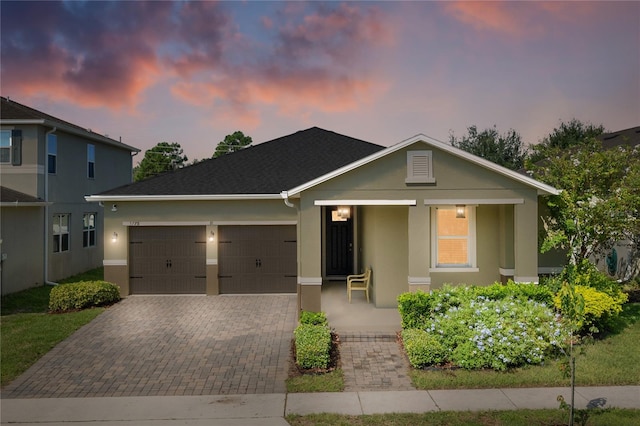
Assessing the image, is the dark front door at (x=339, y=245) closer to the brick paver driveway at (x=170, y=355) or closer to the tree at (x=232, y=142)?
the brick paver driveway at (x=170, y=355)

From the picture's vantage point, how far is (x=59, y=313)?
12031 mm

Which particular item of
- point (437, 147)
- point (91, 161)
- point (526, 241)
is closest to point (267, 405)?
point (437, 147)

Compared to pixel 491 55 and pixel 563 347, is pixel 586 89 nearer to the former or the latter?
pixel 491 55

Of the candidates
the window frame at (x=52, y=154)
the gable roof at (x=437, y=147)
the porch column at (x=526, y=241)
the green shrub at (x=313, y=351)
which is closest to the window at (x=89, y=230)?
the window frame at (x=52, y=154)

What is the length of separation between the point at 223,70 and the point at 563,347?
1648 centimetres

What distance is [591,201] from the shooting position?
11.2 m

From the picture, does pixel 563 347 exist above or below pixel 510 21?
below

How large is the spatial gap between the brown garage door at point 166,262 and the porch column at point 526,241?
9.34m

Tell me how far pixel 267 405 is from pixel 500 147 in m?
41.5

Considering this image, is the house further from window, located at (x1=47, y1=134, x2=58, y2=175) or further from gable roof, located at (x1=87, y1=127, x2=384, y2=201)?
window, located at (x1=47, y1=134, x2=58, y2=175)

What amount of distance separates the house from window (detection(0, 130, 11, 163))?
529 centimetres

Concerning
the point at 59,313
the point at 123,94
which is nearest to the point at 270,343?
the point at 59,313

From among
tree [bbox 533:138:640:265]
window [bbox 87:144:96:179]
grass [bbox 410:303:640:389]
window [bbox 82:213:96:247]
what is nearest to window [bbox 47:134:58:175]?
window [bbox 87:144:96:179]

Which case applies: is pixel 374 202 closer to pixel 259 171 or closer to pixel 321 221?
pixel 321 221
